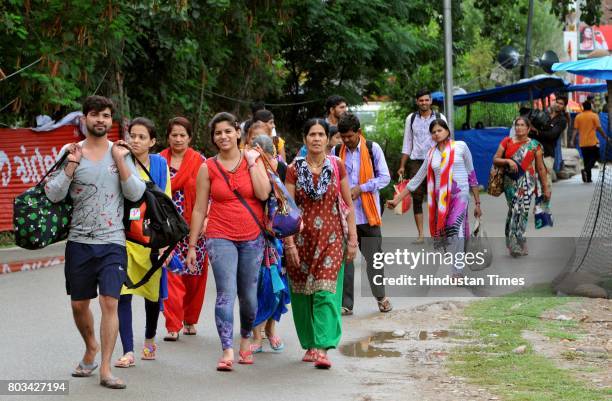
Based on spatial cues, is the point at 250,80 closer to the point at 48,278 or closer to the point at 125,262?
the point at 48,278

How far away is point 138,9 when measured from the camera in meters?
18.6

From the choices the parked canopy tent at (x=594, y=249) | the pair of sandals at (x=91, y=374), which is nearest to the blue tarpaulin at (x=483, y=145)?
the parked canopy tent at (x=594, y=249)

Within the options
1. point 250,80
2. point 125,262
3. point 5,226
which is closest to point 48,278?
point 5,226

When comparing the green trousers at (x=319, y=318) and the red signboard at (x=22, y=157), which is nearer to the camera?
the green trousers at (x=319, y=318)

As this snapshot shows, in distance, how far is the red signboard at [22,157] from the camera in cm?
1767

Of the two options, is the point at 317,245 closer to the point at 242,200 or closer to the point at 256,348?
the point at 242,200

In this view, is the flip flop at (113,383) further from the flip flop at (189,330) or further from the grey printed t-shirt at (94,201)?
the flip flop at (189,330)

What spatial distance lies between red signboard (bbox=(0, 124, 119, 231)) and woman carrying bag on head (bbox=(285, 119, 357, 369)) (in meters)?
9.60

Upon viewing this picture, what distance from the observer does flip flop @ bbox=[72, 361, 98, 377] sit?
7859mm

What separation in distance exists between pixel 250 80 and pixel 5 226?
666 centimetres

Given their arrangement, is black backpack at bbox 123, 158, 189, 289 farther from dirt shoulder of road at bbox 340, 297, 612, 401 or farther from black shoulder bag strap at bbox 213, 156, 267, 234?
dirt shoulder of road at bbox 340, 297, 612, 401

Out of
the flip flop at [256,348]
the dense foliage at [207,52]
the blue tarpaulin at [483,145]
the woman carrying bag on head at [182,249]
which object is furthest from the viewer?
the blue tarpaulin at [483,145]

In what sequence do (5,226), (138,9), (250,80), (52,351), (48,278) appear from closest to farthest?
(52,351) < (48,278) < (5,226) < (138,9) < (250,80)

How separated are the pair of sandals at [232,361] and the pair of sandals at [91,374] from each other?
31.2 inches
